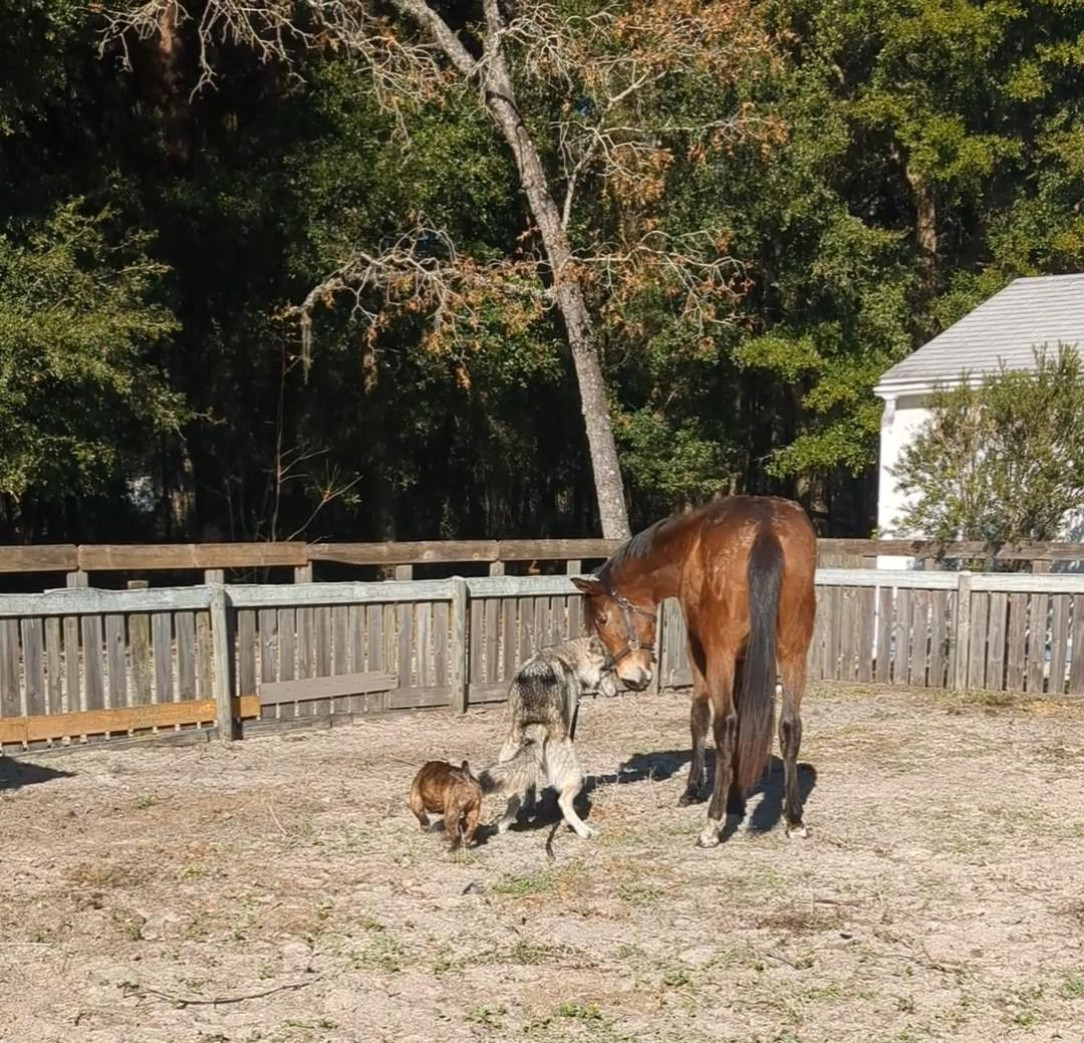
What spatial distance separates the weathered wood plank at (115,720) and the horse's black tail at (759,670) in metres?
4.77

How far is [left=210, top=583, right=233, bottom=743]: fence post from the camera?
10055 mm

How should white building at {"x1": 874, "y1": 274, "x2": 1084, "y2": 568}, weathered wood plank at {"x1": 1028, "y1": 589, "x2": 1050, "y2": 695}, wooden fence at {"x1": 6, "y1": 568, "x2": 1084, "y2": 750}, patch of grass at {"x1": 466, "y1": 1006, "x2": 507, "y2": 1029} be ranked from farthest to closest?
white building at {"x1": 874, "y1": 274, "x2": 1084, "y2": 568}
weathered wood plank at {"x1": 1028, "y1": 589, "x2": 1050, "y2": 695}
wooden fence at {"x1": 6, "y1": 568, "x2": 1084, "y2": 750}
patch of grass at {"x1": 466, "y1": 1006, "x2": 507, "y2": 1029}

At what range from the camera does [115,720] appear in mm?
9672

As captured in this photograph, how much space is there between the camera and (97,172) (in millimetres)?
19625

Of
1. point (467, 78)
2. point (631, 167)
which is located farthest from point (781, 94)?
point (467, 78)

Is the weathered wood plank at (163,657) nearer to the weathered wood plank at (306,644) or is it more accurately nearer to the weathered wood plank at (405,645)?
the weathered wood plank at (306,644)

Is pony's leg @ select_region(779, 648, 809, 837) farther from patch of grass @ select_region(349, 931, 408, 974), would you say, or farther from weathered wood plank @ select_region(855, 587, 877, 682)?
weathered wood plank @ select_region(855, 587, 877, 682)

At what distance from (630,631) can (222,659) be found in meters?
3.96

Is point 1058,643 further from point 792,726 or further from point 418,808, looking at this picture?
point 418,808

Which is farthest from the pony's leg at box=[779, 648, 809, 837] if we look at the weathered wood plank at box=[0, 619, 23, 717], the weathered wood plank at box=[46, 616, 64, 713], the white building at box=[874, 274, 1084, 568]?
the white building at box=[874, 274, 1084, 568]

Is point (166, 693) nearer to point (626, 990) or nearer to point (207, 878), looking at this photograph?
point (207, 878)

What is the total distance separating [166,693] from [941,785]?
581 centimetres

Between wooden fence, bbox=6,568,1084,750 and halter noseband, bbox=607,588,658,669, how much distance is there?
12.1ft

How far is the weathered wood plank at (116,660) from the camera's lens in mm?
9633
